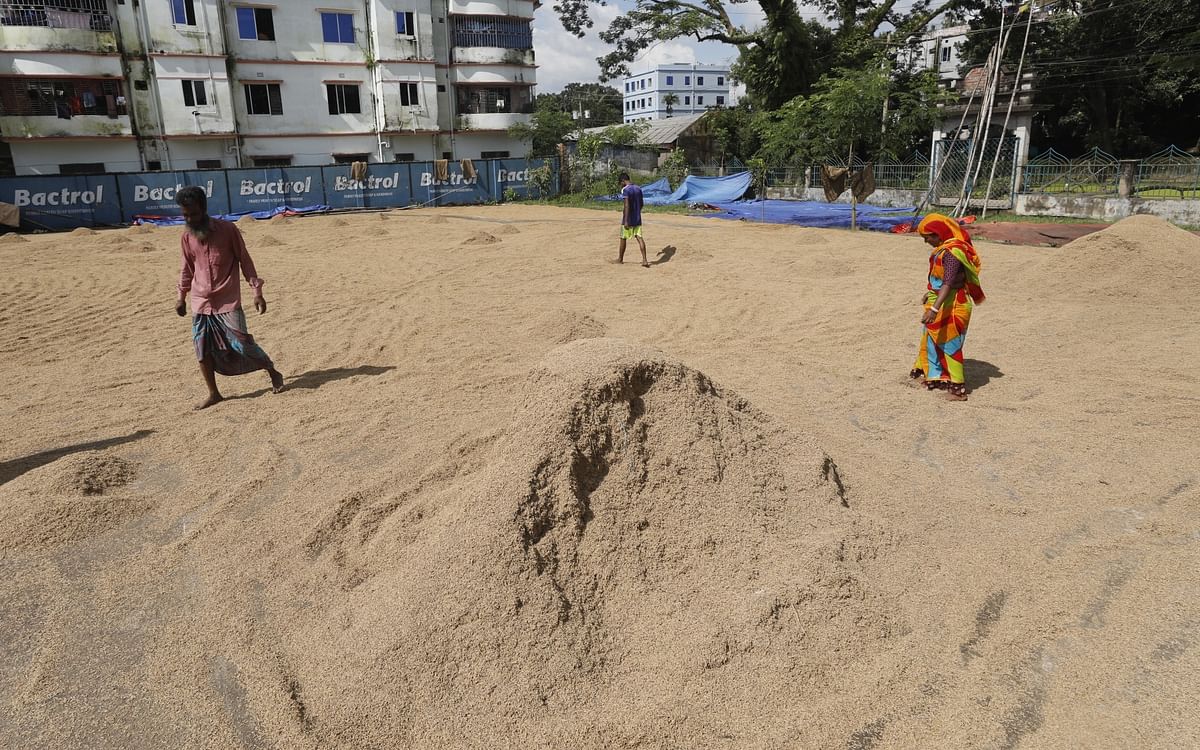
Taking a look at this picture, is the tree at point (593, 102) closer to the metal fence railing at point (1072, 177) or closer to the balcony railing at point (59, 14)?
the balcony railing at point (59, 14)

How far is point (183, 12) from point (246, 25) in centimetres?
238

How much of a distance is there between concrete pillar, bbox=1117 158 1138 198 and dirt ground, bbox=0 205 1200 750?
12895 mm

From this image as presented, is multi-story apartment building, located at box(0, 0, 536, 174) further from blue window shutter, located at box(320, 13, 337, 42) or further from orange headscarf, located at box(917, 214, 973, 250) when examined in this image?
orange headscarf, located at box(917, 214, 973, 250)

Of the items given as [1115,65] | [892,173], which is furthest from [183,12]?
[1115,65]

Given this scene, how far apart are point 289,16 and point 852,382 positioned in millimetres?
30960

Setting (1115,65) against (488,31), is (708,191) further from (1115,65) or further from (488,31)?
(1115,65)

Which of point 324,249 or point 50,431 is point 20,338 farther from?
point 324,249

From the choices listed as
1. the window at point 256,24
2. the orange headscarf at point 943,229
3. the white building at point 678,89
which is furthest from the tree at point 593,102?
the orange headscarf at point 943,229

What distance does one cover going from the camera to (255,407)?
5.93 metres

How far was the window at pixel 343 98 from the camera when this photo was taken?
31141mm

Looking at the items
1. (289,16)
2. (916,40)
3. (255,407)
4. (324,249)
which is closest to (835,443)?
(255,407)

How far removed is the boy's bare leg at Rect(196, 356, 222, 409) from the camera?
231 inches

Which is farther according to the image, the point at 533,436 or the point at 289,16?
the point at 289,16

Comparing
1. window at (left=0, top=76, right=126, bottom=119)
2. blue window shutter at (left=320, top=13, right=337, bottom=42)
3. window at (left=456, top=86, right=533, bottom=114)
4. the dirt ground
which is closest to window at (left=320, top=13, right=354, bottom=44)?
blue window shutter at (left=320, top=13, right=337, bottom=42)
